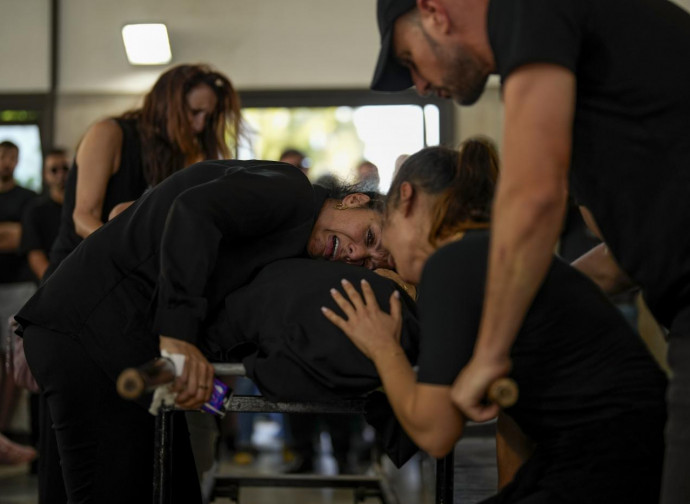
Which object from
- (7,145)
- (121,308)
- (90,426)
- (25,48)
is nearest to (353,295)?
(121,308)

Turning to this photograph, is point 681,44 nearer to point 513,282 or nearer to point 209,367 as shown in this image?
point 513,282

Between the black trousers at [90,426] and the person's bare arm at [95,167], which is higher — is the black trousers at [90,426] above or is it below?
below

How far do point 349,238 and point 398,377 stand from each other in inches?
23.3

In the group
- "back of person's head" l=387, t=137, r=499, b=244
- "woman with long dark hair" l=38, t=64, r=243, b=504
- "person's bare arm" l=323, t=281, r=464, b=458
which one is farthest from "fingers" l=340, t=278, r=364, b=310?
"woman with long dark hair" l=38, t=64, r=243, b=504

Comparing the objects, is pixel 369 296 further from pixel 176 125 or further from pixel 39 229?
pixel 39 229

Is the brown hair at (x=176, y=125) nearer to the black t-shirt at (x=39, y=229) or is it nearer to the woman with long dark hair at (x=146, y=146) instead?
the woman with long dark hair at (x=146, y=146)

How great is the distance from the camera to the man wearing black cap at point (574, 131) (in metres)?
1.33

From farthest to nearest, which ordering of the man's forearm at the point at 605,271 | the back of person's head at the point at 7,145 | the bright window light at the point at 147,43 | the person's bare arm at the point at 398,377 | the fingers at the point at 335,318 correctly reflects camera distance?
the bright window light at the point at 147,43, the back of person's head at the point at 7,145, the man's forearm at the point at 605,271, the fingers at the point at 335,318, the person's bare arm at the point at 398,377

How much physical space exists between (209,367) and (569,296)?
61 centimetres

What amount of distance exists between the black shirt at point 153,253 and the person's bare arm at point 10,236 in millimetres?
3780

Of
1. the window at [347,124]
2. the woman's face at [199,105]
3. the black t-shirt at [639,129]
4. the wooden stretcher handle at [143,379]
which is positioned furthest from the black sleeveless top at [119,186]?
the window at [347,124]

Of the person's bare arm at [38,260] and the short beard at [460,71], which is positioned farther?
the person's bare arm at [38,260]

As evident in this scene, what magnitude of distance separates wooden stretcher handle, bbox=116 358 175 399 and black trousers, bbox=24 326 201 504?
1.34 feet

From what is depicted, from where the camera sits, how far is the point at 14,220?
569 cm
